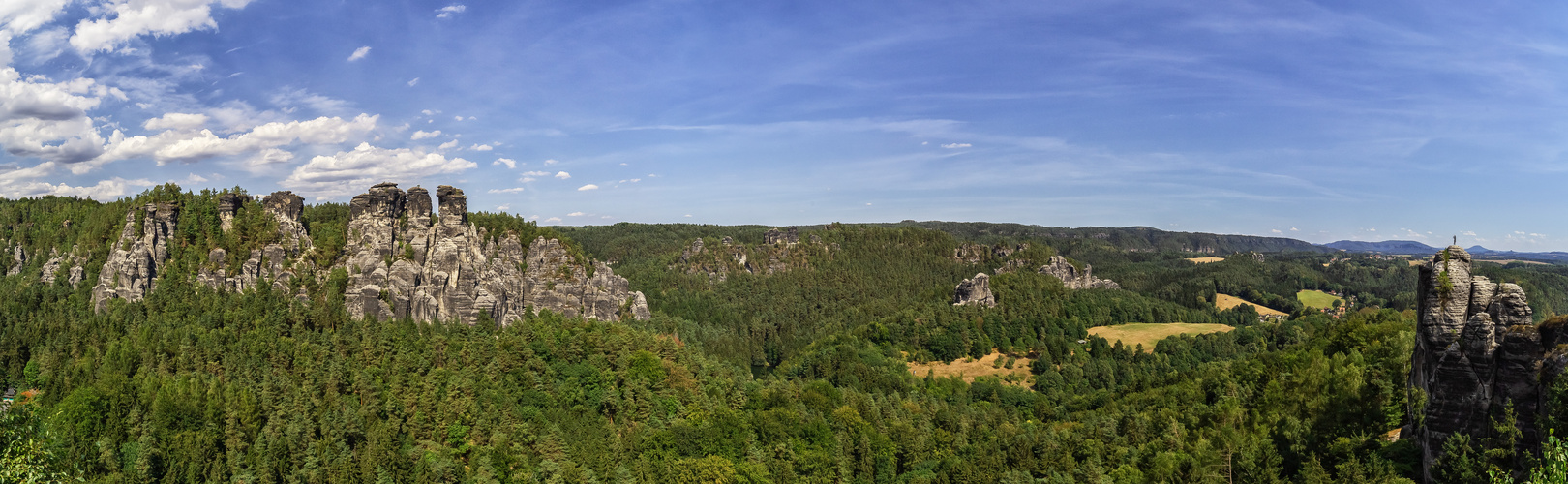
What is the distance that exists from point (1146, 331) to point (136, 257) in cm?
15412

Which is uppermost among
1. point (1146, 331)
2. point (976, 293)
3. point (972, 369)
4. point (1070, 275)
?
point (1070, 275)

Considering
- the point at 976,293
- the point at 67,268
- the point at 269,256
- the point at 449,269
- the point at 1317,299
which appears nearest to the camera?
the point at 269,256

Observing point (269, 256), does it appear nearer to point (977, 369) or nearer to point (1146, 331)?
point (977, 369)

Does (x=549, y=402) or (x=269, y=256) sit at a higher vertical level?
(x=269, y=256)

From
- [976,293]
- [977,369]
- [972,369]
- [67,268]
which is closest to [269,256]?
[67,268]

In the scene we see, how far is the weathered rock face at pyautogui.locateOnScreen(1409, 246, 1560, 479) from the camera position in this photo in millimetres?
26719

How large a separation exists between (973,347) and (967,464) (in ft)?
254

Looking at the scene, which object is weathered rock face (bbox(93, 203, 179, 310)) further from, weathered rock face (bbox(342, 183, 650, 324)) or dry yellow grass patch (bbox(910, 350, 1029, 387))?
dry yellow grass patch (bbox(910, 350, 1029, 387))

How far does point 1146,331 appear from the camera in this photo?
13938 cm

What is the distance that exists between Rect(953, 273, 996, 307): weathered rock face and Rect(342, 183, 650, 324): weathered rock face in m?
75.7

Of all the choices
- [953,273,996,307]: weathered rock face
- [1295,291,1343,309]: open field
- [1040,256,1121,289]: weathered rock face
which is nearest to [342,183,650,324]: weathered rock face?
[953,273,996,307]: weathered rock face

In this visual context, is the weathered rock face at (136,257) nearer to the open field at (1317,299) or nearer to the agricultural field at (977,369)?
the agricultural field at (977,369)

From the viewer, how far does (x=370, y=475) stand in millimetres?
51781

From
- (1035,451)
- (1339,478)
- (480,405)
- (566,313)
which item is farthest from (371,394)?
(1339,478)
